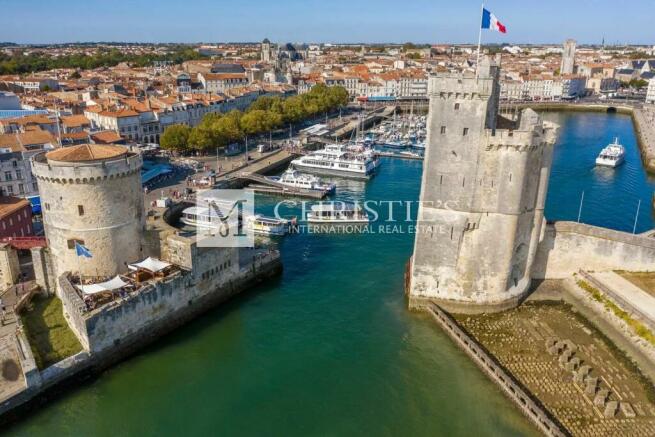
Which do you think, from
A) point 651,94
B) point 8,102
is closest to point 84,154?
point 8,102

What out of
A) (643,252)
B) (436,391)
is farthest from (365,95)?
(436,391)

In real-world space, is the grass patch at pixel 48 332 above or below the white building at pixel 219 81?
below

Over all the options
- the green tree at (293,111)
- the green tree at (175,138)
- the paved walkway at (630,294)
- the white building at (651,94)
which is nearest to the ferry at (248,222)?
the green tree at (175,138)

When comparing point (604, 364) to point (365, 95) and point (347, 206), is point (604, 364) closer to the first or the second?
point (347, 206)

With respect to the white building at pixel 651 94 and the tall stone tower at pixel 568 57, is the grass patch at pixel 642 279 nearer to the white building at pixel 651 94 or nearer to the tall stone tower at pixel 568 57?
the white building at pixel 651 94

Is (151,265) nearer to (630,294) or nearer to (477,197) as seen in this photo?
(477,197)
